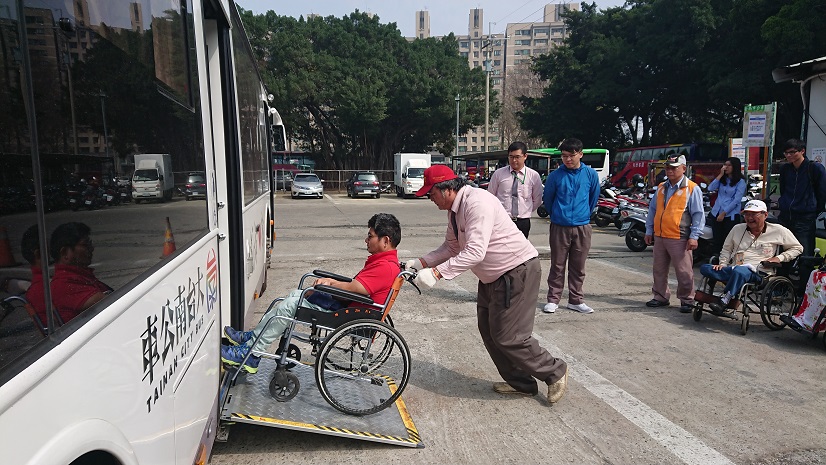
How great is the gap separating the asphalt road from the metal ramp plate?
4.1 inches

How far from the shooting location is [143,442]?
1626 millimetres

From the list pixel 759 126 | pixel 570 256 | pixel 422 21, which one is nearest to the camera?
pixel 570 256

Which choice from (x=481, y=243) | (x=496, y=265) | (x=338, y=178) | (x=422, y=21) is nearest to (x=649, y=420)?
(x=496, y=265)

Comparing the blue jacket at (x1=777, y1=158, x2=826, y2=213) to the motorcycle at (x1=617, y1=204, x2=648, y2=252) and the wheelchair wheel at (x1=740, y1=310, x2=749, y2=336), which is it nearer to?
the wheelchair wheel at (x1=740, y1=310, x2=749, y2=336)

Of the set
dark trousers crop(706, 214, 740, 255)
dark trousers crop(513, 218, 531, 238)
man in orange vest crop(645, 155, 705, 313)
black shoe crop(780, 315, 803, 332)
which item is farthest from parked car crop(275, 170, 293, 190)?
black shoe crop(780, 315, 803, 332)

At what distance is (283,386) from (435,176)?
5.42 ft

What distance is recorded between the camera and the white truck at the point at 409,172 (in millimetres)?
29312

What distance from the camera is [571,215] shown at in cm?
610

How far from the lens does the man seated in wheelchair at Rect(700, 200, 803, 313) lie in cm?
546

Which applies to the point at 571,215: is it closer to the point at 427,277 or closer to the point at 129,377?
the point at 427,277

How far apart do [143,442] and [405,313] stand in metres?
4.81

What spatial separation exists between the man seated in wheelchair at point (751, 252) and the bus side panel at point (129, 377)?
5032 mm

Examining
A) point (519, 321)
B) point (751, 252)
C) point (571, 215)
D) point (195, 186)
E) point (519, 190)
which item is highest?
point (195, 186)

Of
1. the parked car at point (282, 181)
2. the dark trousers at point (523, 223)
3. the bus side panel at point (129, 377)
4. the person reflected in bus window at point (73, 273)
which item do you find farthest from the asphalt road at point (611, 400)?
the parked car at point (282, 181)
